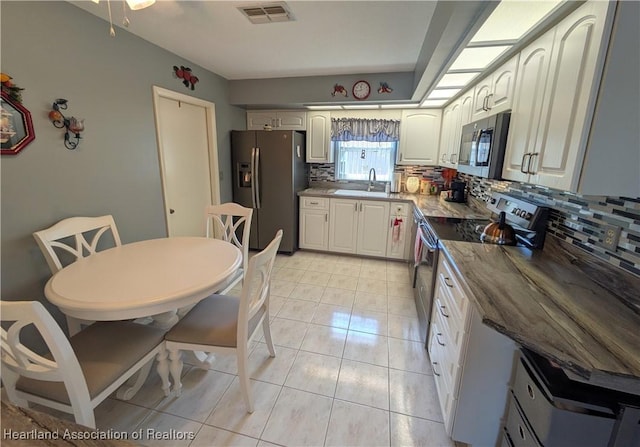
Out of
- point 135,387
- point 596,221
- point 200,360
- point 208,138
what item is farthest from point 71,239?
point 596,221

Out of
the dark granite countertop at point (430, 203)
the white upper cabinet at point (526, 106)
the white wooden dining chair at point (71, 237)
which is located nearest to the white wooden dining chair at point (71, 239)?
the white wooden dining chair at point (71, 237)

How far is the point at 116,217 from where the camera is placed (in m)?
2.31

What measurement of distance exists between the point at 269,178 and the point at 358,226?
53.9 inches

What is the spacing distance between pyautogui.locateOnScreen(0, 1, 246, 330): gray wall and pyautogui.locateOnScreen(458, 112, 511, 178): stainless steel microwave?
9.09 ft

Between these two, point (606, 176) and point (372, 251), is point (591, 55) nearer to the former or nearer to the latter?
point (606, 176)

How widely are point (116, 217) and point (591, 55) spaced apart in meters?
3.02

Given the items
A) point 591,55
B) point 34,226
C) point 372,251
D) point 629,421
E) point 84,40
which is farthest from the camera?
point 372,251

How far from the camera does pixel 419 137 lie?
146 inches

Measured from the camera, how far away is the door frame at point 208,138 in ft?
8.57

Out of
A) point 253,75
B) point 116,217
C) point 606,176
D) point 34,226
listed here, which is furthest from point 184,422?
point 253,75

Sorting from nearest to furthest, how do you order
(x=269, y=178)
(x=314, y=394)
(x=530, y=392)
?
(x=530, y=392)
(x=314, y=394)
(x=269, y=178)

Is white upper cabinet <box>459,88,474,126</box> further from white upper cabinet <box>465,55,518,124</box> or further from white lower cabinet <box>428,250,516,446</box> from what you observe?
white lower cabinet <box>428,250,516,446</box>

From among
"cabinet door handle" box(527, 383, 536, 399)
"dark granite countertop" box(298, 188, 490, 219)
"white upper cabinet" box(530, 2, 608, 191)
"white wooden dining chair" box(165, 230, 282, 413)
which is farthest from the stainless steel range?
"white wooden dining chair" box(165, 230, 282, 413)

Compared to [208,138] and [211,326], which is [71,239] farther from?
[208,138]
